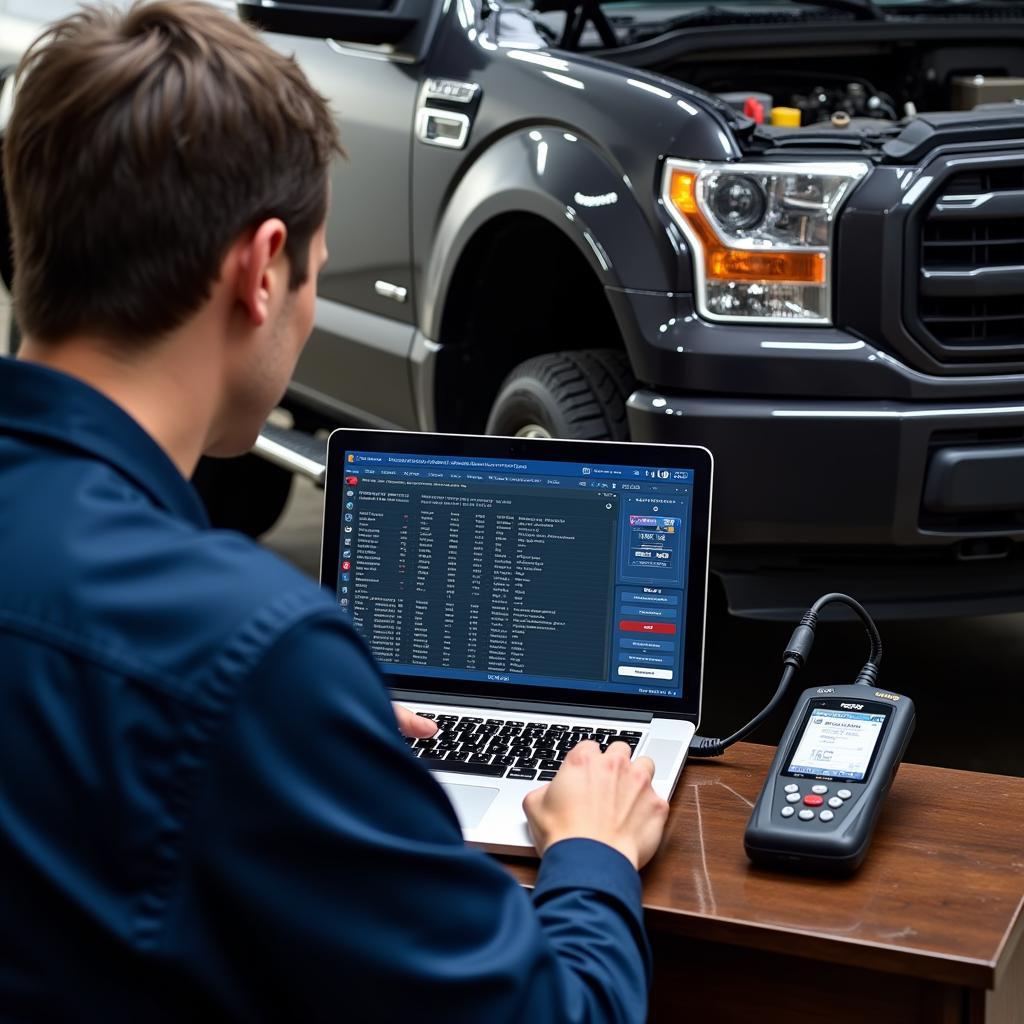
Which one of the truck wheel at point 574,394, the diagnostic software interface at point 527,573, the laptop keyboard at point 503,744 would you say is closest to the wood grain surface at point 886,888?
the laptop keyboard at point 503,744

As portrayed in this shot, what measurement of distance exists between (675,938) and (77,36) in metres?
0.90

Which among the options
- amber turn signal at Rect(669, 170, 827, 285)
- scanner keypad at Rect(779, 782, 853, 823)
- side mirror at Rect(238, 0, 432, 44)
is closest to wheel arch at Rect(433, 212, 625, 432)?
side mirror at Rect(238, 0, 432, 44)

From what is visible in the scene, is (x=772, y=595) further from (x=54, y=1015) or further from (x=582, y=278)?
(x=54, y=1015)

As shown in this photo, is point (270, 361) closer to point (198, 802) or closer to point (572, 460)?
point (198, 802)

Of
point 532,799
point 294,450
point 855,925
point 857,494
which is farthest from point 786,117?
point 855,925

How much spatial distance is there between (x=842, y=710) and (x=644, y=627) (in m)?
0.29

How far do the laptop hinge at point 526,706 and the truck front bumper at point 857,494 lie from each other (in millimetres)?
1253

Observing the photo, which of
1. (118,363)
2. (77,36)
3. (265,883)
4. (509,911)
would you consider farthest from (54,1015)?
(77,36)

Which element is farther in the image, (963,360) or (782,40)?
(782,40)

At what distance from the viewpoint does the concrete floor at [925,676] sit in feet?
11.9

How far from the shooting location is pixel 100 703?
0.91 m

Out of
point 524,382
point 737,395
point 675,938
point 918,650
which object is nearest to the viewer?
point 675,938

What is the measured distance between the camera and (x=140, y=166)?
1051mm

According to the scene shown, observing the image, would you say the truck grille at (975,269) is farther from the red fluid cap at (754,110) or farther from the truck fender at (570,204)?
the red fluid cap at (754,110)
